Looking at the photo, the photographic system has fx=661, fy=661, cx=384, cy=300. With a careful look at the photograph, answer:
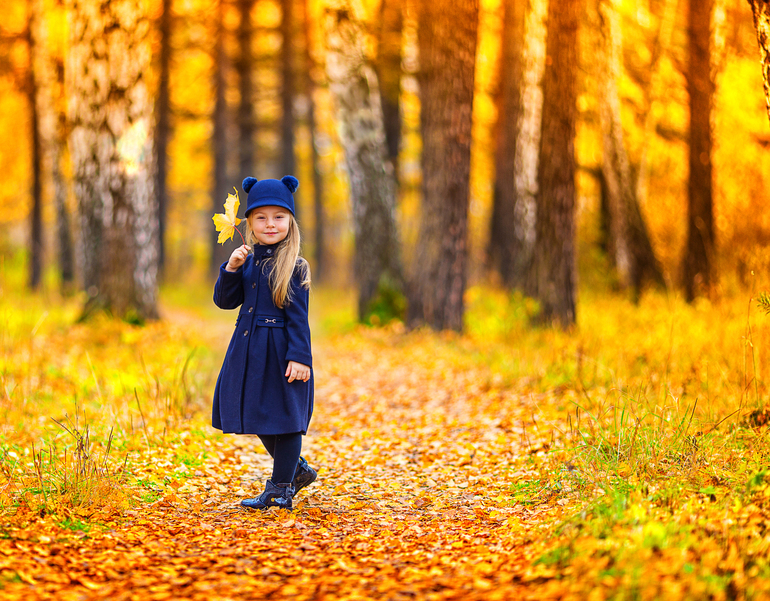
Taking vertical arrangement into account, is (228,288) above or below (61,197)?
below

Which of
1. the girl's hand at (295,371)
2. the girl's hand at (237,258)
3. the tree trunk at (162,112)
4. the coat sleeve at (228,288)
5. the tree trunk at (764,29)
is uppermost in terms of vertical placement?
the tree trunk at (162,112)

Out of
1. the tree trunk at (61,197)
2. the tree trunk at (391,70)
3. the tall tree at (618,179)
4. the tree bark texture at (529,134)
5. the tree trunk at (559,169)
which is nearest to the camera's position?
the tree trunk at (559,169)

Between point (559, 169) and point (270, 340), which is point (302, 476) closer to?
point (270, 340)

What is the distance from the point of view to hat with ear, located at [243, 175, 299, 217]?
4039mm

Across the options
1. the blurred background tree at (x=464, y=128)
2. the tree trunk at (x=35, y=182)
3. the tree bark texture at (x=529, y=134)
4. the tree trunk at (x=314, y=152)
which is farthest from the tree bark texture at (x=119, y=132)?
the tree trunk at (x=314, y=152)

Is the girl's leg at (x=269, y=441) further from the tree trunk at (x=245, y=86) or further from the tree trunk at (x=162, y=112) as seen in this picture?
the tree trunk at (x=245, y=86)

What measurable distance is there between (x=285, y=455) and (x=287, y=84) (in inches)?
727

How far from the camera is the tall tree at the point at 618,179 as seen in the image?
39.1 ft

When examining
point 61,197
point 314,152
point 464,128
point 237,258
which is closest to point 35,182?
point 61,197

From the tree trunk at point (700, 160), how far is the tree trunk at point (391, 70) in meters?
6.10

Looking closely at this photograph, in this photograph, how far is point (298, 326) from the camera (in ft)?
13.3

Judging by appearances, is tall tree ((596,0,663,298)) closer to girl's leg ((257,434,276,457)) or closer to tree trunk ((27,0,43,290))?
girl's leg ((257,434,276,457))

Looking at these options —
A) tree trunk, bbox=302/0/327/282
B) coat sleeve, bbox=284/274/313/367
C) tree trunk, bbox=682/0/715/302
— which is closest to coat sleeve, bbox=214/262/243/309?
coat sleeve, bbox=284/274/313/367

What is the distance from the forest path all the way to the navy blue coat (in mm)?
591
